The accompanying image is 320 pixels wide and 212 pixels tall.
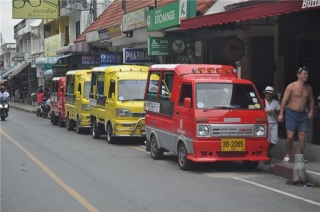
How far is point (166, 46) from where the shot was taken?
2386cm

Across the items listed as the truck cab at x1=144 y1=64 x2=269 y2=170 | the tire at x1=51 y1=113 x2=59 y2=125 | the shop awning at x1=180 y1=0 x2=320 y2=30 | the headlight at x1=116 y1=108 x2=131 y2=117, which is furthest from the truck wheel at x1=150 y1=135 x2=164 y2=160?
the tire at x1=51 y1=113 x2=59 y2=125

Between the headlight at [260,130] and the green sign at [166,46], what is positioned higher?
the green sign at [166,46]

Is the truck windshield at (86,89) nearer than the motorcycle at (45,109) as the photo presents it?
Yes

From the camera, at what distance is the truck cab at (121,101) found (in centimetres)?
1912

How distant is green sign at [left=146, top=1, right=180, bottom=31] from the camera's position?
2145 cm

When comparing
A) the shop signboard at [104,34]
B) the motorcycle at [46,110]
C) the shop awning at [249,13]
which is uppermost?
the shop signboard at [104,34]

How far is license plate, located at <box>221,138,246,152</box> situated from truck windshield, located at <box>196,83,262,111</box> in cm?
69

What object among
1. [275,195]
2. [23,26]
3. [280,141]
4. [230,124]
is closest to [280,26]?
[280,141]

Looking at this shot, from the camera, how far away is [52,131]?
2581cm

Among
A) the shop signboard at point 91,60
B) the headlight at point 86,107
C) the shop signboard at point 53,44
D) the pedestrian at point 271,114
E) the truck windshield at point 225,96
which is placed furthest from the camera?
the shop signboard at point 53,44

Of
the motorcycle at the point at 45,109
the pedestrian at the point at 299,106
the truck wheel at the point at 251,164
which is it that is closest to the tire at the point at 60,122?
the motorcycle at the point at 45,109

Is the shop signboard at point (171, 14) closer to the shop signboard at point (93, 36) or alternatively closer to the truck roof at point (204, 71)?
the truck roof at point (204, 71)

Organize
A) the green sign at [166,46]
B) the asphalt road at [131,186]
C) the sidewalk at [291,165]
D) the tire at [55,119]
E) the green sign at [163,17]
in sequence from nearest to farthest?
1. the asphalt road at [131,186]
2. the sidewalk at [291,165]
3. the green sign at [163,17]
4. the green sign at [166,46]
5. the tire at [55,119]

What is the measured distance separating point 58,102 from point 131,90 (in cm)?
991
